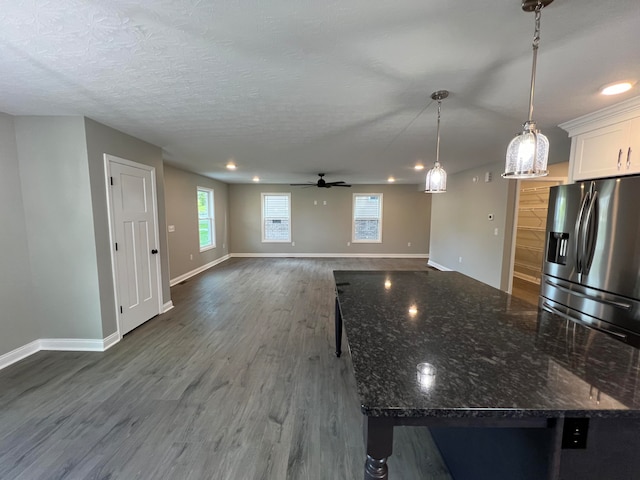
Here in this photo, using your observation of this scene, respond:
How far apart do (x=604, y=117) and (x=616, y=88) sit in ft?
1.66

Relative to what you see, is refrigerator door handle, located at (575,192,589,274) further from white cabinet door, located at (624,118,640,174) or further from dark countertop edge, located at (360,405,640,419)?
dark countertop edge, located at (360,405,640,419)

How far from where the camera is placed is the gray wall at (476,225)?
172 inches

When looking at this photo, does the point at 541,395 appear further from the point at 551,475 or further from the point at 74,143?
the point at 74,143

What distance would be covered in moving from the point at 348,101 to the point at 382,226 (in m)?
6.28

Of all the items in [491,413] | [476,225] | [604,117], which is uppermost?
[604,117]

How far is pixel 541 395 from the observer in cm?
78

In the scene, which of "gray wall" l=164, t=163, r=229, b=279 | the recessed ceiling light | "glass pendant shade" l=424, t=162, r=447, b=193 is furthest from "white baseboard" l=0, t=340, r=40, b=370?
the recessed ceiling light

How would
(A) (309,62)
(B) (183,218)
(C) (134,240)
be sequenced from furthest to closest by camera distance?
(B) (183,218)
(C) (134,240)
(A) (309,62)

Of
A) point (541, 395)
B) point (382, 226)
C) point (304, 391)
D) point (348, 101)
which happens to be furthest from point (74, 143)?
point (382, 226)

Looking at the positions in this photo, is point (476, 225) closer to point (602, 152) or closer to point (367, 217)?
point (602, 152)

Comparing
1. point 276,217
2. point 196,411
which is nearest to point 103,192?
point 196,411

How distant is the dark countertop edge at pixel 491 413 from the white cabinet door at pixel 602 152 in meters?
2.38

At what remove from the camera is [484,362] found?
977mm

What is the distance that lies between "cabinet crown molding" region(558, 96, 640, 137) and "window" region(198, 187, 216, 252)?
251 inches
